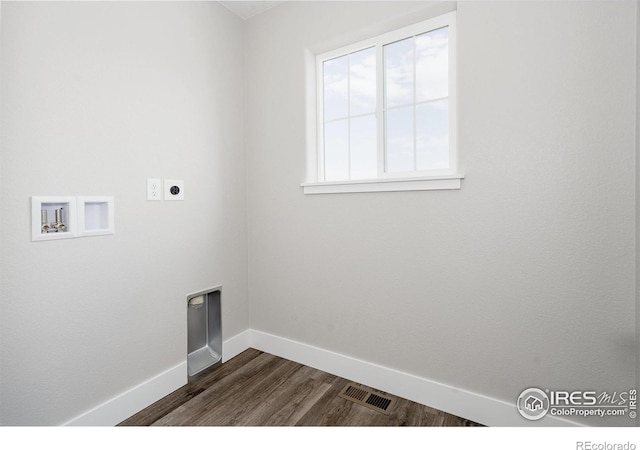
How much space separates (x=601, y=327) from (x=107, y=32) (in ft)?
8.94

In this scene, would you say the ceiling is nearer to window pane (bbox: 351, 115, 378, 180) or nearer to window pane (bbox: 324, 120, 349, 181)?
window pane (bbox: 324, 120, 349, 181)

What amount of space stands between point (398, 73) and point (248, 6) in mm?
1232

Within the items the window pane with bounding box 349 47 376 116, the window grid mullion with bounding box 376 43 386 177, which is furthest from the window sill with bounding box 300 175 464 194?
the window pane with bounding box 349 47 376 116

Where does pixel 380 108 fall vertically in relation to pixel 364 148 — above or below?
above

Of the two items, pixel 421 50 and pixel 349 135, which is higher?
pixel 421 50

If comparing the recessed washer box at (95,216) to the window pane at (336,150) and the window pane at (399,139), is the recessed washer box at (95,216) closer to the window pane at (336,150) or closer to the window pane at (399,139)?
the window pane at (336,150)

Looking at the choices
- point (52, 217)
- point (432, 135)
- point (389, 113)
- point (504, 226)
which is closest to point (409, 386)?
point (504, 226)

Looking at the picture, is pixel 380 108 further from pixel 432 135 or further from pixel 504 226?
pixel 504 226

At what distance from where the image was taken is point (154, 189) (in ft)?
6.07

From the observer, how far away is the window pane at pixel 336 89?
2.16 m

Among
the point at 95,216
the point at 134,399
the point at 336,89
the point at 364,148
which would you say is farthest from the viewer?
the point at 336,89
